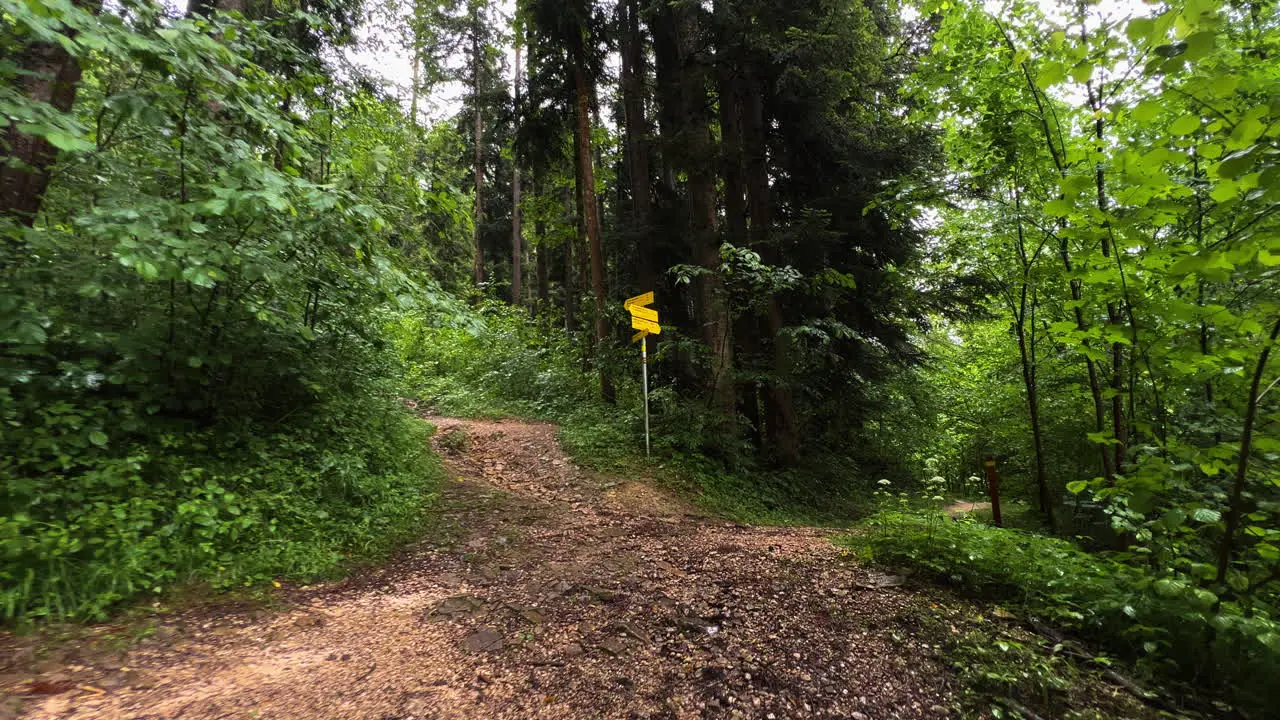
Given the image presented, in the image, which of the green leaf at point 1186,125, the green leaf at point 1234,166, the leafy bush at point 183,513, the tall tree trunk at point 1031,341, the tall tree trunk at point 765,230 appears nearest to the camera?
the green leaf at point 1234,166

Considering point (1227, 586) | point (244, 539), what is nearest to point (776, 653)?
point (1227, 586)

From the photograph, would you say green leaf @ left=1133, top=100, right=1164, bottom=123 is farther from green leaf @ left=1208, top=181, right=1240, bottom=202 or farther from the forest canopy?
green leaf @ left=1208, top=181, right=1240, bottom=202

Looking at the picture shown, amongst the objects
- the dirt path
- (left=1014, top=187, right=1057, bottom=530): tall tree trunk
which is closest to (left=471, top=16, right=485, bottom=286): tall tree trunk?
(left=1014, top=187, right=1057, bottom=530): tall tree trunk

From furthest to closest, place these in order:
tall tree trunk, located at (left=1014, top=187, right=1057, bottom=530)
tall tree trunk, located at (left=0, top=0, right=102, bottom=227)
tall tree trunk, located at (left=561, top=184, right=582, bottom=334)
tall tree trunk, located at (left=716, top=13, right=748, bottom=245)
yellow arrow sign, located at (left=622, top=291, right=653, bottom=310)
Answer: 1. tall tree trunk, located at (left=561, top=184, right=582, bottom=334)
2. tall tree trunk, located at (left=716, top=13, right=748, bottom=245)
3. yellow arrow sign, located at (left=622, top=291, right=653, bottom=310)
4. tall tree trunk, located at (left=1014, top=187, right=1057, bottom=530)
5. tall tree trunk, located at (left=0, top=0, right=102, bottom=227)

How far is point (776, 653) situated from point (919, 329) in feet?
32.9

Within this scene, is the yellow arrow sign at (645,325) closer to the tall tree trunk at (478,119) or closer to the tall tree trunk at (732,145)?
the tall tree trunk at (732,145)

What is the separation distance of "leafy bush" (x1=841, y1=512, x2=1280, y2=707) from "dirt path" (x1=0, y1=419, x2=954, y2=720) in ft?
1.60

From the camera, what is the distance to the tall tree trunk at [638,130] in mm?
10484

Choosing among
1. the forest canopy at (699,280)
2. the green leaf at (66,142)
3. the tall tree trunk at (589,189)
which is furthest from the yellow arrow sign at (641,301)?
the green leaf at (66,142)

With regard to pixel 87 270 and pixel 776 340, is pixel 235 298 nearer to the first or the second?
pixel 87 270

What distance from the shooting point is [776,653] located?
2969 mm

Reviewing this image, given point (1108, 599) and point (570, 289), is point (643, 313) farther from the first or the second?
point (570, 289)

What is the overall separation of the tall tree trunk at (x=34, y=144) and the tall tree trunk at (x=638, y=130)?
316 inches

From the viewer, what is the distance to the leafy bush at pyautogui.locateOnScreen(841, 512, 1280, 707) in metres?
2.52
